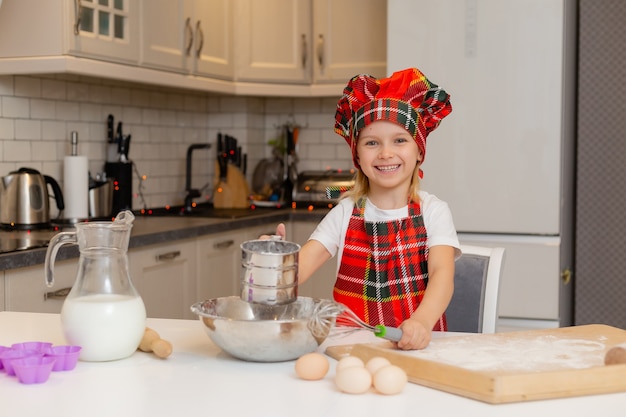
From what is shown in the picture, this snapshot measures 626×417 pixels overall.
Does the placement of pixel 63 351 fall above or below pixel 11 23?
below

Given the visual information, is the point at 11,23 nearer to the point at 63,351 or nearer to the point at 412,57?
the point at 412,57

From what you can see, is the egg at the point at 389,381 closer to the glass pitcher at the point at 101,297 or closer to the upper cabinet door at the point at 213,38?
the glass pitcher at the point at 101,297

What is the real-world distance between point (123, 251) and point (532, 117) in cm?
248

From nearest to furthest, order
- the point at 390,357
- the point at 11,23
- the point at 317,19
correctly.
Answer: the point at 390,357
the point at 11,23
the point at 317,19

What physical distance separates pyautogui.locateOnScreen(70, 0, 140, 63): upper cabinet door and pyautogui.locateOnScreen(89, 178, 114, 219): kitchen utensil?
0.55 m

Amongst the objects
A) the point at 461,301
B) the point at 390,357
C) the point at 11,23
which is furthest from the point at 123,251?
the point at 11,23

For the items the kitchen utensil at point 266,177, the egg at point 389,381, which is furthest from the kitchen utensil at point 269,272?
the kitchen utensil at point 266,177

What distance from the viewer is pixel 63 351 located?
1.32 m

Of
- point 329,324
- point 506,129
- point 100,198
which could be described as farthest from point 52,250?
point 506,129

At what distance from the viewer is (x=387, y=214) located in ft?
6.52

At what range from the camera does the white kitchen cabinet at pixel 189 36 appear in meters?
3.62

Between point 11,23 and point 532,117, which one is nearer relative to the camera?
point 11,23

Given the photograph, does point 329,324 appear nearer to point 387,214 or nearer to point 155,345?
point 155,345

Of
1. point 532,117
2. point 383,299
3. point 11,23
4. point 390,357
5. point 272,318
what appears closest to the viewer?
point 390,357
